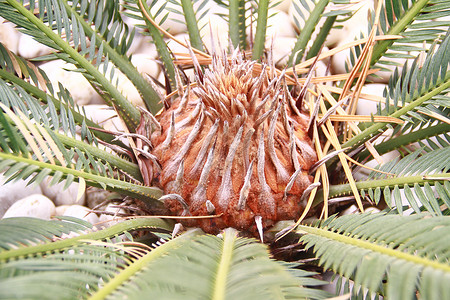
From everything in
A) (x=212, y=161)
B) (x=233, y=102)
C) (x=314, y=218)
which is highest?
(x=233, y=102)

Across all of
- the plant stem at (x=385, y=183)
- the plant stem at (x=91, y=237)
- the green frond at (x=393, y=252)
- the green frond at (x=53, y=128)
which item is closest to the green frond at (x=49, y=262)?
the plant stem at (x=91, y=237)

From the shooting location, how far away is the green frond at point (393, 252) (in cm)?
46

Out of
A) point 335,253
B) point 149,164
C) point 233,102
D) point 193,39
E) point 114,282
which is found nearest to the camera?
point 114,282

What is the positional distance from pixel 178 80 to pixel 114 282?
21.4 inches

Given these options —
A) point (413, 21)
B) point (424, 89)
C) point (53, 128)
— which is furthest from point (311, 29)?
point (53, 128)

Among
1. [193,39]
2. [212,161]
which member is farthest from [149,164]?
[193,39]

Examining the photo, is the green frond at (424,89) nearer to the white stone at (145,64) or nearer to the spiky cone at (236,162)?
the spiky cone at (236,162)

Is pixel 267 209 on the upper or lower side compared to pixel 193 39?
lower

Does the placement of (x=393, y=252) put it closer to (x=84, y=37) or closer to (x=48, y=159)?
(x=48, y=159)

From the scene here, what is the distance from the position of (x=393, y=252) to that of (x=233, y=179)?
1.05 ft

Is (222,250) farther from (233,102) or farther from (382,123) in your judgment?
(382,123)

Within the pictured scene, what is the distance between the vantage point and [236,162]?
0.79 meters

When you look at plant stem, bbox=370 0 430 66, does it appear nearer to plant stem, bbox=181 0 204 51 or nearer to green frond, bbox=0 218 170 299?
plant stem, bbox=181 0 204 51

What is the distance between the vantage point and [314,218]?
0.86m
